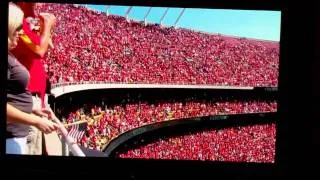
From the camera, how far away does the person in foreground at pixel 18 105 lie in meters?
5.56

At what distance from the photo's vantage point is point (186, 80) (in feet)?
21.1

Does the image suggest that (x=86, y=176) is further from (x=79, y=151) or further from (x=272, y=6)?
(x=272, y=6)

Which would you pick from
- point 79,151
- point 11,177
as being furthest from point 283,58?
point 11,177

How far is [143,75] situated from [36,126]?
1392 mm

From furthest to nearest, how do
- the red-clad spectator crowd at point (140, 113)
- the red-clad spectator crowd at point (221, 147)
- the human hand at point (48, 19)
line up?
the red-clad spectator crowd at point (140, 113) → the red-clad spectator crowd at point (221, 147) → the human hand at point (48, 19)

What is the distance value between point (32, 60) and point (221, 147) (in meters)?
2.10

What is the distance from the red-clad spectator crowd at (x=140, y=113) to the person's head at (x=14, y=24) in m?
0.94

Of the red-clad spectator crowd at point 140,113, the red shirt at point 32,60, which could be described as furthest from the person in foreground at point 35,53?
the red-clad spectator crowd at point 140,113

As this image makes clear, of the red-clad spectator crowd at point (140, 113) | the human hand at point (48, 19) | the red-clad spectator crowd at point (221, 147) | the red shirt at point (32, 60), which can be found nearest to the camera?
the red shirt at point (32, 60)

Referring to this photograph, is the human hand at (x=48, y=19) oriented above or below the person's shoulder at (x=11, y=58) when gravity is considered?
above

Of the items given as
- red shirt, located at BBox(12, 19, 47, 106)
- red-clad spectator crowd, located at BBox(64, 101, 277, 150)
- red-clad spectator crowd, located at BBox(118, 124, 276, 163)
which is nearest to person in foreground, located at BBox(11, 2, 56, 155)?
red shirt, located at BBox(12, 19, 47, 106)

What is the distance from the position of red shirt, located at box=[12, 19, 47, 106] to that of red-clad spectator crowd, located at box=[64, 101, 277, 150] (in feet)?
1.63

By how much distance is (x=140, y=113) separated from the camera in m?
6.52

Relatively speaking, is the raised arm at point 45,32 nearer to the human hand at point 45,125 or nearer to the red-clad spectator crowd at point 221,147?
the human hand at point 45,125
